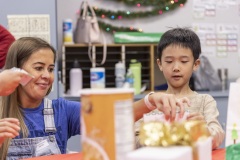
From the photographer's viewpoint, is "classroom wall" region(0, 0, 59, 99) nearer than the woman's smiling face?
No

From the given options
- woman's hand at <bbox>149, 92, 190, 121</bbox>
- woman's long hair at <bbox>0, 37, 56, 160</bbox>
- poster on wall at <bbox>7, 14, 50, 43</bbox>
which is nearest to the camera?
woman's hand at <bbox>149, 92, 190, 121</bbox>

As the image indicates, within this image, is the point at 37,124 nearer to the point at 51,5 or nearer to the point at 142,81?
the point at 51,5

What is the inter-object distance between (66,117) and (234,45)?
3.22 meters

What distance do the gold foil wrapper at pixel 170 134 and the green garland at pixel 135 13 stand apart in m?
3.57

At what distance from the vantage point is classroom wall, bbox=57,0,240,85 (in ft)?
14.1

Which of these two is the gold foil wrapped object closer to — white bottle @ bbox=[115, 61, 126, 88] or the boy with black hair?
the boy with black hair

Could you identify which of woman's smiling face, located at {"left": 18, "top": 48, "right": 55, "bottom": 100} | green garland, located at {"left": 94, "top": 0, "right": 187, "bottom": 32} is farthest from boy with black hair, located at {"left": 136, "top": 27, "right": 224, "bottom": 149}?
green garland, located at {"left": 94, "top": 0, "right": 187, "bottom": 32}

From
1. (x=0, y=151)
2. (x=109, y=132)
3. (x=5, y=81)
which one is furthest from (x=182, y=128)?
(x=0, y=151)

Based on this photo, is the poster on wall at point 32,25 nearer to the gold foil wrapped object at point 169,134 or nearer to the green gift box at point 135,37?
the green gift box at point 135,37

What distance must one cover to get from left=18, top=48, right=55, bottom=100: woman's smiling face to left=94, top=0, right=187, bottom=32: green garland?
8.31 feet

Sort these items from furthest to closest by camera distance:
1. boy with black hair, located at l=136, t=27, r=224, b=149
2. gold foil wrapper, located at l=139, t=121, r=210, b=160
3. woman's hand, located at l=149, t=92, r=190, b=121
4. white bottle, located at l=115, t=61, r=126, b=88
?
1. white bottle, located at l=115, t=61, r=126, b=88
2. boy with black hair, located at l=136, t=27, r=224, b=149
3. woman's hand, located at l=149, t=92, r=190, b=121
4. gold foil wrapper, located at l=139, t=121, r=210, b=160

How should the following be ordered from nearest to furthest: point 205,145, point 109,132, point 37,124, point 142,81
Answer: point 109,132 → point 205,145 → point 37,124 → point 142,81

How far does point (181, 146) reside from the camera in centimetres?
76

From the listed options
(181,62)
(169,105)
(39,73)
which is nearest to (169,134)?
(169,105)
